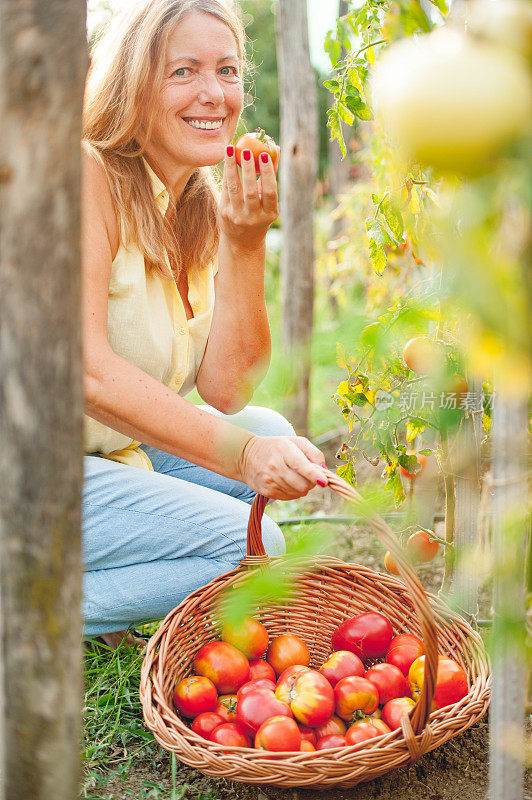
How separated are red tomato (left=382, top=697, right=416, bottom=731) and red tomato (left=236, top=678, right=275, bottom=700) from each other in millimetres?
183

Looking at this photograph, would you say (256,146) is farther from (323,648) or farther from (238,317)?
(323,648)

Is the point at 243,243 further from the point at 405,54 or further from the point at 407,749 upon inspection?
the point at 405,54

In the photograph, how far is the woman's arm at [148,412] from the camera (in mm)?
1269

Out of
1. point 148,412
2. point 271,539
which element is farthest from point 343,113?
point 271,539

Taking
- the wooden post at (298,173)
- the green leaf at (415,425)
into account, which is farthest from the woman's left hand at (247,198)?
the wooden post at (298,173)

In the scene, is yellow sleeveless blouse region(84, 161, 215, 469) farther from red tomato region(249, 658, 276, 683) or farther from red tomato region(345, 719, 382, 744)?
red tomato region(345, 719, 382, 744)

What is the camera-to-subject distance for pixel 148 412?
4.51 ft

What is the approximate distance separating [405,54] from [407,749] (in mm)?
Result: 895

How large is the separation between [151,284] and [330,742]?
0.96m

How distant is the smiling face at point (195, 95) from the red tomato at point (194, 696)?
1043mm

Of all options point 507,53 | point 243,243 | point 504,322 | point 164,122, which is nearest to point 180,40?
point 164,122

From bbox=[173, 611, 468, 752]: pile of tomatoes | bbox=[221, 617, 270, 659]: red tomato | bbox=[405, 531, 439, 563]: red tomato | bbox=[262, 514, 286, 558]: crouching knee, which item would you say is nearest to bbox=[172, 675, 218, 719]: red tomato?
bbox=[173, 611, 468, 752]: pile of tomatoes

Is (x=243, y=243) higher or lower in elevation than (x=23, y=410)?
higher

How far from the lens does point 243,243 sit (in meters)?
1.69
